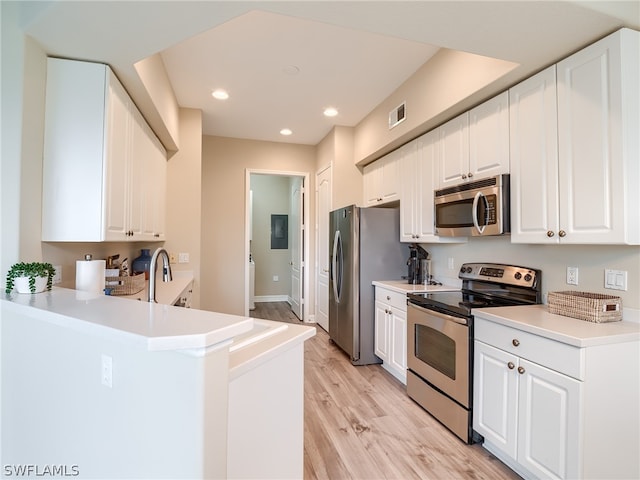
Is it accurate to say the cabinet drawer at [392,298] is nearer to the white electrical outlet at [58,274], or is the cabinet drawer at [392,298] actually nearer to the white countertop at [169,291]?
the white countertop at [169,291]

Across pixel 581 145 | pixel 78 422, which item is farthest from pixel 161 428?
pixel 581 145

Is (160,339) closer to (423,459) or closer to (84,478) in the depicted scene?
(84,478)

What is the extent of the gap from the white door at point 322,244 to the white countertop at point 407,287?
1.22m

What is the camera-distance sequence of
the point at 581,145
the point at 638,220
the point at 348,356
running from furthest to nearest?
the point at 348,356 → the point at 581,145 → the point at 638,220

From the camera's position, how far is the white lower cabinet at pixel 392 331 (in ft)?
9.44

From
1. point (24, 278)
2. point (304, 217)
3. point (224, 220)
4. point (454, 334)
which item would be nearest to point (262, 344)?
point (24, 278)

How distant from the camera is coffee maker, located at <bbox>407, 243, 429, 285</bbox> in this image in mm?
3271

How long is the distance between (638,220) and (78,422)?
2.48 m

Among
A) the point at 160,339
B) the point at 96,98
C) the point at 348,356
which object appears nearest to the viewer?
the point at 160,339

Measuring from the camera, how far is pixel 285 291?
7.14 meters

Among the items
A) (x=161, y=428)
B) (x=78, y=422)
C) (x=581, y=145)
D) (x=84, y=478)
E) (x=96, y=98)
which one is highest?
(x=96, y=98)

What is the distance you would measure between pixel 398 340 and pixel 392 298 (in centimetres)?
38

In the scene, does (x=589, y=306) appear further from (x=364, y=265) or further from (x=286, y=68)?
(x=286, y=68)

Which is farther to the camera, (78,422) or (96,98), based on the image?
(96,98)
